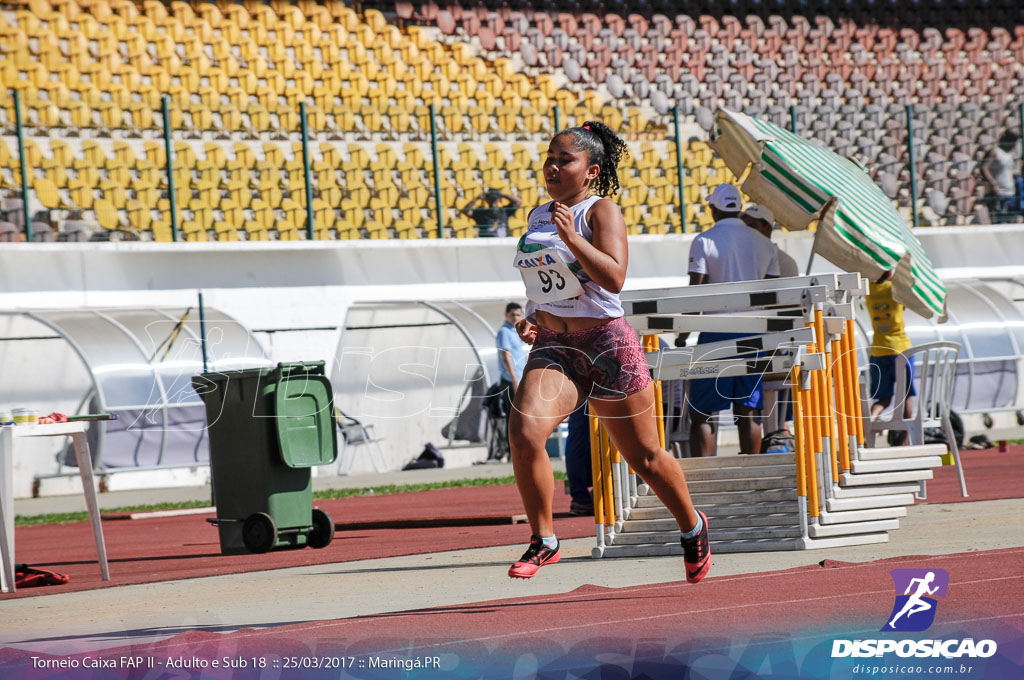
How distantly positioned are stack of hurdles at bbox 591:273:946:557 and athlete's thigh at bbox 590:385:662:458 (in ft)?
6.16

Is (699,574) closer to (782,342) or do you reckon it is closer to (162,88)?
(782,342)

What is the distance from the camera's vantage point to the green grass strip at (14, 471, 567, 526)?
14281 mm

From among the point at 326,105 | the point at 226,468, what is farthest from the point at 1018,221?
the point at 226,468

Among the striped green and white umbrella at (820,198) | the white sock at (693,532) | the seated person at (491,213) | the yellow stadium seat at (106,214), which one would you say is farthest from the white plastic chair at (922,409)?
the yellow stadium seat at (106,214)

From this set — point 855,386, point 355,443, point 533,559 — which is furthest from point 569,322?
point 355,443

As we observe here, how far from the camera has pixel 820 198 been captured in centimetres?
898

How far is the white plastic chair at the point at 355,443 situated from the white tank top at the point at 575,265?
1434cm

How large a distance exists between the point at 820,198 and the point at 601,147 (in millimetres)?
3668

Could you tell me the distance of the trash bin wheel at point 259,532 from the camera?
9086 millimetres

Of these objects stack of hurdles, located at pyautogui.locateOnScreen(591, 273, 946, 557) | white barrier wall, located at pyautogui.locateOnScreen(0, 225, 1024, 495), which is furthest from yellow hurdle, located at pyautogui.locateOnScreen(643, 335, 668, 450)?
white barrier wall, located at pyautogui.locateOnScreen(0, 225, 1024, 495)

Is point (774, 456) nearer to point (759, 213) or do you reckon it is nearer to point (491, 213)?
point (759, 213)

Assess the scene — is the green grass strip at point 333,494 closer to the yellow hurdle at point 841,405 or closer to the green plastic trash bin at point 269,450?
the green plastic trash bin at point 269,450

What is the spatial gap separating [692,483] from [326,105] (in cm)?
1878

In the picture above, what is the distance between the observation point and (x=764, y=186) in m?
9.26
